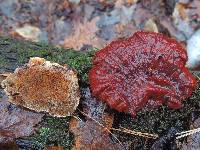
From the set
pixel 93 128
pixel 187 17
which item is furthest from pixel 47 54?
pixel 187 17

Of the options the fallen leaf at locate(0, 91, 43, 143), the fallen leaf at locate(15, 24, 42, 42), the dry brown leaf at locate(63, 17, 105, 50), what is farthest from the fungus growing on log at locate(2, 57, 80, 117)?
the fallen leaf at locate(15, 24, 42, 42)

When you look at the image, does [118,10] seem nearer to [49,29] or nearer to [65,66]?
[49,29]

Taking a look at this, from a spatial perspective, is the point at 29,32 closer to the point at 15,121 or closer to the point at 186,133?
the point at 15,121

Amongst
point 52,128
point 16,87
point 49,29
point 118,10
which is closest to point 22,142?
point 52,128

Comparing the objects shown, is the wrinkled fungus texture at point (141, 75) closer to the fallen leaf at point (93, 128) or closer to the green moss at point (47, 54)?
the fallen leaf at point (93, 128)

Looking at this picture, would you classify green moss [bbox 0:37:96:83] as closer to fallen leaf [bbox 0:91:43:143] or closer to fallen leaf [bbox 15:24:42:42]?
fallen leaf [bbox 0:91:43:143]

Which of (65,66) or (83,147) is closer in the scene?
(83,147)
